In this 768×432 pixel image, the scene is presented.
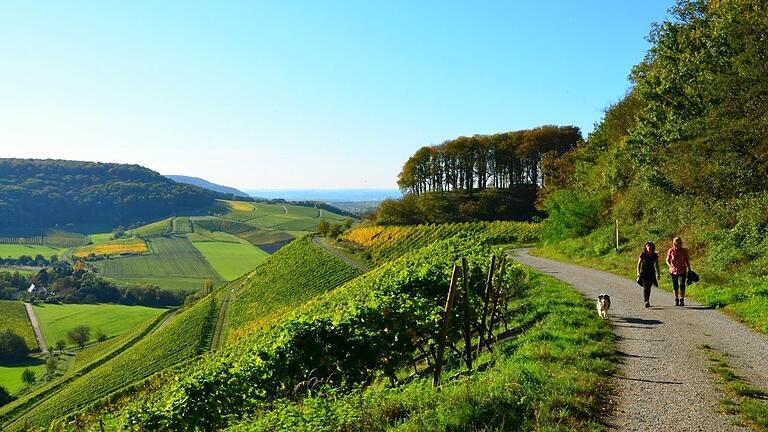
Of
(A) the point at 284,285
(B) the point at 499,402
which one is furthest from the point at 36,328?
(B) the point at 499,402

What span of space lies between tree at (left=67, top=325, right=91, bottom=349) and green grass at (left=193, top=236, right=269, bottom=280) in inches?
1687

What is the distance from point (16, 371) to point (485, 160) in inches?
3429

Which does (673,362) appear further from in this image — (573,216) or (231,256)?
(231,256)

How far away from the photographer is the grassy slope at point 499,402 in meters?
6.87

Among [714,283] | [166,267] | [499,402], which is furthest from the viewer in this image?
[166,267]

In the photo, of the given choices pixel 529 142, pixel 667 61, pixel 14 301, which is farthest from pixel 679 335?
pixel 14 301

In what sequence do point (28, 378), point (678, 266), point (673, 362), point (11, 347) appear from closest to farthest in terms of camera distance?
point (673, 362), point (678, 266), point (28, 378), point (11, 347)

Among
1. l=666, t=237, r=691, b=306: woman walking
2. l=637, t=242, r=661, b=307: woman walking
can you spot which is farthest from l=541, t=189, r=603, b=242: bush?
l=637, t=242, r=661, b=307: woman walking

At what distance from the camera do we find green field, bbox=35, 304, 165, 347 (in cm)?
10069

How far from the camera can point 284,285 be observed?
189 ft

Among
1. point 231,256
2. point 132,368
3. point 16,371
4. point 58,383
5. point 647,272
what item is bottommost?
point 16,371

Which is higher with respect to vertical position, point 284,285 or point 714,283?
point 714,283

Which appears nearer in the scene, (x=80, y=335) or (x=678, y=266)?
(x=678, y=266)

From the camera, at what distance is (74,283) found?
13900 centimetres
